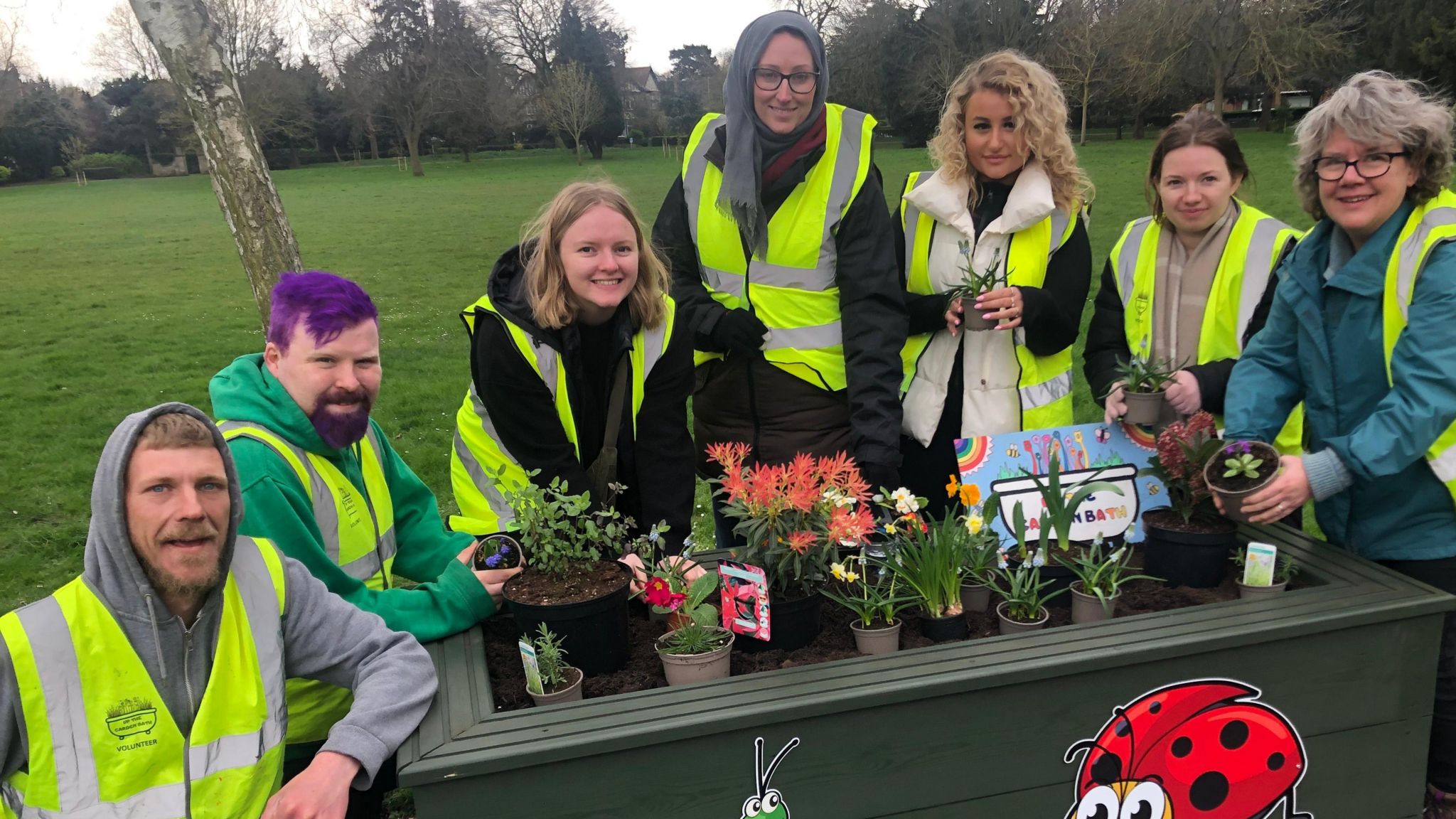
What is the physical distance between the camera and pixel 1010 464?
2.79 m

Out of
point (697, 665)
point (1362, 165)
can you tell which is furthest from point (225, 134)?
point (1362, 165)

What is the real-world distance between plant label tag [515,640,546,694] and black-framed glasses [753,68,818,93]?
1.80 m

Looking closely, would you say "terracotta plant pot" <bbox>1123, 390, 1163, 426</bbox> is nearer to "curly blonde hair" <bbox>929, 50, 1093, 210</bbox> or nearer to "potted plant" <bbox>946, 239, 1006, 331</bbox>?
"potted plant" <bbox>946, 239, 1006, 331</bbox>

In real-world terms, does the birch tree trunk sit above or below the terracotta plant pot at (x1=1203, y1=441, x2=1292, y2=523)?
above

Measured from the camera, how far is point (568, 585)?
222cm

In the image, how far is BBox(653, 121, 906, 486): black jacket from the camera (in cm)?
293

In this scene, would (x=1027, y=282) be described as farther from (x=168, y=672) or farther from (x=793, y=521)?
(x=168, y=672)

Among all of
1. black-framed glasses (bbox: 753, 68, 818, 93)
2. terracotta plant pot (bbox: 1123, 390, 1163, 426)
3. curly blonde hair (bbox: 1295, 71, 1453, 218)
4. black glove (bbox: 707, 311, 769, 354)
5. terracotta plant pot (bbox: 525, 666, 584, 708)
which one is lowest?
terracotta plant pot (bbox: 525, 666, 584, 708)

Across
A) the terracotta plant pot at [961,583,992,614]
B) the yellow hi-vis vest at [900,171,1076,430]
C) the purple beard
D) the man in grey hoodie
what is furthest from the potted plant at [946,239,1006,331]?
the man in grey hoodie

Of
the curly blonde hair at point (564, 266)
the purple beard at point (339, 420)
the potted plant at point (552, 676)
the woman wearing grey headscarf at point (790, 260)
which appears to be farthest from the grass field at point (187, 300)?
the potted plant at point (552, 676)

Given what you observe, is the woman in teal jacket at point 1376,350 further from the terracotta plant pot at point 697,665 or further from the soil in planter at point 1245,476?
the terracotta plant pot at point 697,665

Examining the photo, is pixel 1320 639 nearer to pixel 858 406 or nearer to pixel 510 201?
pixel 858 406

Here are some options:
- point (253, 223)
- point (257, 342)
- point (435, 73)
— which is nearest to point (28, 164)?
point (435, 73)

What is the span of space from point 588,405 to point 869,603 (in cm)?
100
